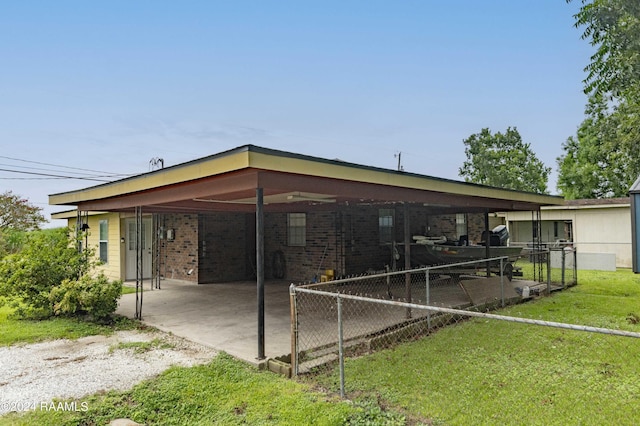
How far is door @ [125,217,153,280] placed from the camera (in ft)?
42.5

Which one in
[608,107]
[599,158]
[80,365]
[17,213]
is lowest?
[80,365]

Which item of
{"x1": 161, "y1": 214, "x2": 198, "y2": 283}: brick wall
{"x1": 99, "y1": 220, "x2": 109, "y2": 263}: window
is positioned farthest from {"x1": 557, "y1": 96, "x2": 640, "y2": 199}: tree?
{"x1": 99, "y1": 220, "x2": 109, "y2": 263}: window

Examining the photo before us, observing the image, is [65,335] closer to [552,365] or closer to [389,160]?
[552,365]

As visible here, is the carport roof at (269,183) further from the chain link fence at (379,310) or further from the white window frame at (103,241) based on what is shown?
the white window frame at (103,241)

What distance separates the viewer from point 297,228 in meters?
12.2

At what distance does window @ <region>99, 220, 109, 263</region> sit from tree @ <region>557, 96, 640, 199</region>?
69.8ft

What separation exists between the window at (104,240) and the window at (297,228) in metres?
6.39

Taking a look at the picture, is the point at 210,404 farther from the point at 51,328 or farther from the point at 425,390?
the point at 51,328

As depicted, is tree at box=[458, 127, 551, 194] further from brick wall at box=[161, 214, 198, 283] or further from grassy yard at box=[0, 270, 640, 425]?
grassy yard at box=[0, 270, 640, 425]

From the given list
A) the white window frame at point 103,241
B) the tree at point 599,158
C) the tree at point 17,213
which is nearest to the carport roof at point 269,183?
the white window frame at point 103,241

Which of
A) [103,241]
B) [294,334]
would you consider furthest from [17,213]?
[294,334]

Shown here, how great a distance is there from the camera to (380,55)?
14953 millimetres

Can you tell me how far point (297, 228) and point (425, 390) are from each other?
28.1 ft

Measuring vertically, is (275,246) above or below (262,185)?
below
